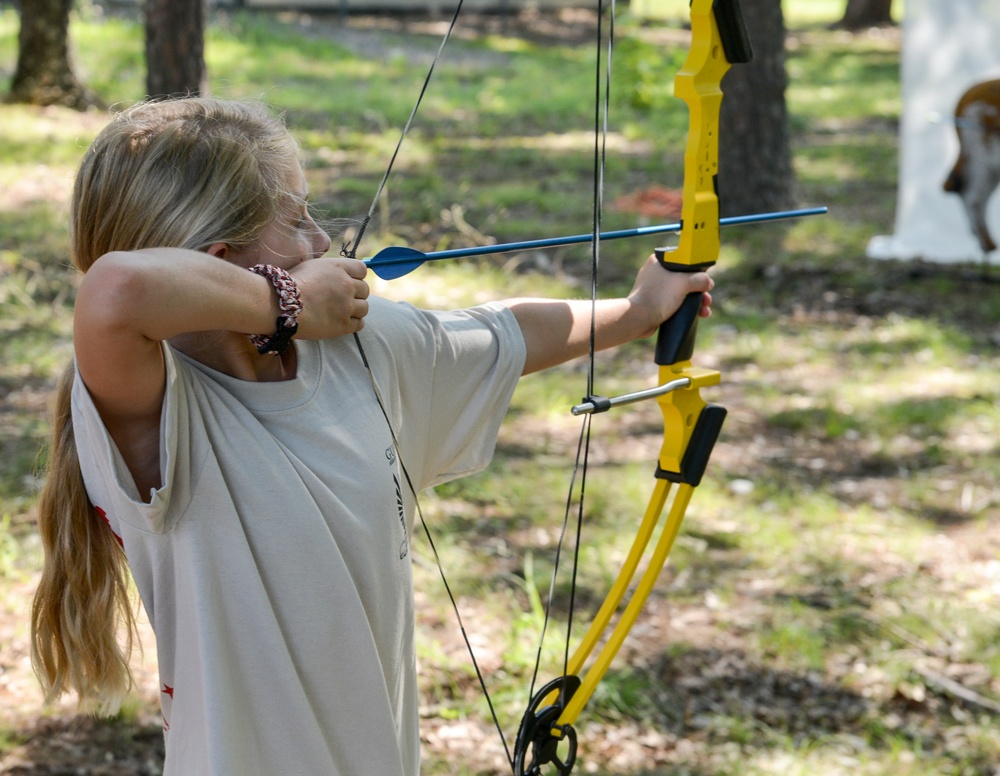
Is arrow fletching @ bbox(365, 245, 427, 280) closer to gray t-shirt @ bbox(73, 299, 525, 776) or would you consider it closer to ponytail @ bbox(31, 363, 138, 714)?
gray t-shirt @ bbox(73, 299, 525, 776)

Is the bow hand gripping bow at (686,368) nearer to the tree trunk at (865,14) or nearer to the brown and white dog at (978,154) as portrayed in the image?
the brown and white dog at (978,154)

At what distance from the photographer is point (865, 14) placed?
14.2 metres

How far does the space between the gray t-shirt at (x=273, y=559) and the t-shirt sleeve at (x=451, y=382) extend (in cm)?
6

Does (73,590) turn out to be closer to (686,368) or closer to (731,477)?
(686,368)

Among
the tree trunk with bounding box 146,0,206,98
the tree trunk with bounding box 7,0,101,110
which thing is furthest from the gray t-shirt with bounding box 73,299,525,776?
the tree trunk with bounding box 7,0,101,110

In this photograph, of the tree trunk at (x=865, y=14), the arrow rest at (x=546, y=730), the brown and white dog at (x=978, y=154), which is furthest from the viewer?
the tree trunk at (x=865, y=14)

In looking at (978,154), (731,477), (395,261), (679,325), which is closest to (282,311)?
(395,261)

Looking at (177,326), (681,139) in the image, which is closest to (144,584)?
(177,326)

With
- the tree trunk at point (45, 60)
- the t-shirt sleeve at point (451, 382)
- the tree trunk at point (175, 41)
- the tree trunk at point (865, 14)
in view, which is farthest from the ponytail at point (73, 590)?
the tree trunk at point (865, 14)

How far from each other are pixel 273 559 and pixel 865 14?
14717mm

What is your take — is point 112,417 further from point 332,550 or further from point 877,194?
point 877,194

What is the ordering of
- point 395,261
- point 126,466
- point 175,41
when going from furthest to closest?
point 175,41
point 395,261
point 126,466

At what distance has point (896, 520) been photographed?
311 centimetres

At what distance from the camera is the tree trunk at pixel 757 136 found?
18.1ft
